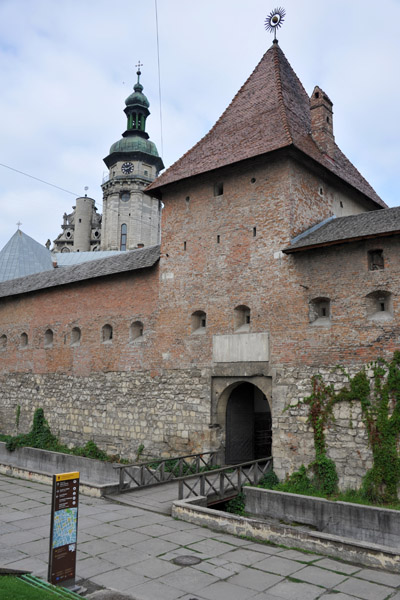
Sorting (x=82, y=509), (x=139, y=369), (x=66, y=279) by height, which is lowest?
(x=82, y=509)

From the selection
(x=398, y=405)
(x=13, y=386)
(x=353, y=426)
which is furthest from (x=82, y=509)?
(x=13, y=386)

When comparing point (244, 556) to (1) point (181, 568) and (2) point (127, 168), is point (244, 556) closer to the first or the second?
(1) point (181, 568)

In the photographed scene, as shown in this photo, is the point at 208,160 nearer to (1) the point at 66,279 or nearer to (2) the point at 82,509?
(1) the point at 66,279

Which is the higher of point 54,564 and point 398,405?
point 398,405

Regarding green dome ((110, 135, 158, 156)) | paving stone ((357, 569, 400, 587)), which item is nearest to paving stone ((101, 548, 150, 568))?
paving stone ((357, 569, 400, 587))

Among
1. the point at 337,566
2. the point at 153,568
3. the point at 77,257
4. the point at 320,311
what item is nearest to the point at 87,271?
the point at 320,311

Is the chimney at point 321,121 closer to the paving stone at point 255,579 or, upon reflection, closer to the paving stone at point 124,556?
the paving stone at point 255,579

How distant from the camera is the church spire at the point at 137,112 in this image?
60000 millimetres

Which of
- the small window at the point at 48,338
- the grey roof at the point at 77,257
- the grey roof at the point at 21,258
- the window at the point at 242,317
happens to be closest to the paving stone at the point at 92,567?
the window at the point at 242,317

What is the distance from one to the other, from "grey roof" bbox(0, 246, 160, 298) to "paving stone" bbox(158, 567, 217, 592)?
37.0ft

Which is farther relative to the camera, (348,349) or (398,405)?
(348,349)

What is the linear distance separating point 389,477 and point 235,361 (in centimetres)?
522

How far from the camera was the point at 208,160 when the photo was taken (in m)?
16.7

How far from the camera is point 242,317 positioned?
1536cm
